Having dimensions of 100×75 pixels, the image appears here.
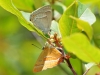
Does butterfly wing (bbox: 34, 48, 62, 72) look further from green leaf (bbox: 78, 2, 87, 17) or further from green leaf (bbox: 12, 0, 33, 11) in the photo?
green leaf (bbox: 12, 0, 33, 11)

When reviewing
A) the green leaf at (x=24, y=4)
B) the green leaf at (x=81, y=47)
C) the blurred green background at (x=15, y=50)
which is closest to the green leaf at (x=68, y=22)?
the green leaf at (x=81, y=47)

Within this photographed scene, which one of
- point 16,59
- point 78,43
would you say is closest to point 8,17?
point 16,59

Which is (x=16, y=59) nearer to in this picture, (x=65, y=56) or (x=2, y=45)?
(x=2, y=45)

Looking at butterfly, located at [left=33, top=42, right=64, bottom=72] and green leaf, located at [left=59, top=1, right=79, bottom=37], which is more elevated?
green leaf, located at [left=59, top=1, right=79, bottom=37]

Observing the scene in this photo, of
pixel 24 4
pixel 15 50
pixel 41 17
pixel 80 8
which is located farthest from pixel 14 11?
pixel 15 50

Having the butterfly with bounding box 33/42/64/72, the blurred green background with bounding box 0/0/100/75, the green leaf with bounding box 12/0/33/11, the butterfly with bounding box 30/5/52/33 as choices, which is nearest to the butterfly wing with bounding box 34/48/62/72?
the butterfly with bounding box 33/42/64/72

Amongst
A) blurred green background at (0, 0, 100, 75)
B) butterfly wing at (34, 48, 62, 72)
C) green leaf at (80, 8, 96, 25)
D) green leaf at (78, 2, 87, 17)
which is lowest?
blurred green background at (0, 0, 100, 75)

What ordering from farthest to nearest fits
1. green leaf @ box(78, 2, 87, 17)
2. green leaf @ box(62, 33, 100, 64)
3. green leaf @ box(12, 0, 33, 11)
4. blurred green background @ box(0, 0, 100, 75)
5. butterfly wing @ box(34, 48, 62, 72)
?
blurred green background @ box(0, 0, 100, 75) → green leaf @ box(12, 0, 33, 11) → green leaf @ box(78, 2, 87, 17) → butterfly wing @ box(34, 48, 62, 72) → green leaf @ box(62, 33, 100, 64)
